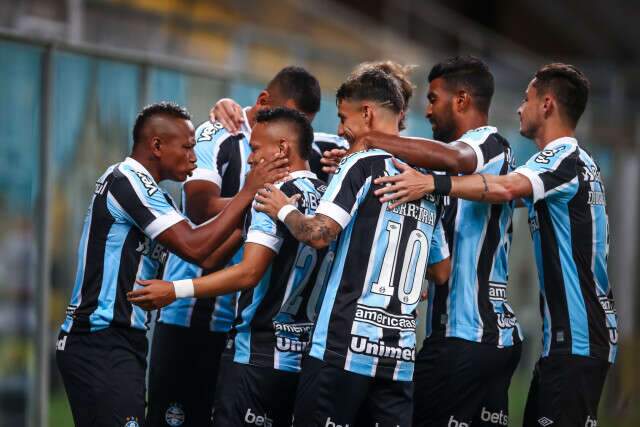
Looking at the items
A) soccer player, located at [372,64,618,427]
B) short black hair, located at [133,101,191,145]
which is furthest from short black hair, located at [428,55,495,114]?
short black hair, located at [133,101,191,145]

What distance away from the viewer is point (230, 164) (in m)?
5.75

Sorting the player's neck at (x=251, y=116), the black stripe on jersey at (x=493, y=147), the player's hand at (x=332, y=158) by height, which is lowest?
the player's hand at (x=332, y=158)

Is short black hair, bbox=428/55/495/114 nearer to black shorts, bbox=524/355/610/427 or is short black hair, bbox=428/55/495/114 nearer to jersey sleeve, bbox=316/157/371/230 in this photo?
jersey sleeve, bbox=316/157/371/230

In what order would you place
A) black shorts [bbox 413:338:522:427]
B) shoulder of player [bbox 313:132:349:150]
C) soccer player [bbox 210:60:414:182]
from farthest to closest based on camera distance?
shoulder of player [bbox 313:132:349:150] → soccer player [bbox 210:60:414:182] → black shorts [bbox 413:338:522:427]

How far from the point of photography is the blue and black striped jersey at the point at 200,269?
5680 millimetres

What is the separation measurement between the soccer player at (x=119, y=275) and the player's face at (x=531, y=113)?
4.77 ft

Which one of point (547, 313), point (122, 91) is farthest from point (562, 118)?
point (122, 91)

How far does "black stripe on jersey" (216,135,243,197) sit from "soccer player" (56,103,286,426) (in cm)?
77

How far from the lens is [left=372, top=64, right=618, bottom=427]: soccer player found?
16.8 ft

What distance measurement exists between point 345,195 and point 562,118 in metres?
1.55

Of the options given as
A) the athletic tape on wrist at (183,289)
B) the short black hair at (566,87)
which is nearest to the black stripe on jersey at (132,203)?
the athletic tape on wrist at (183,289)

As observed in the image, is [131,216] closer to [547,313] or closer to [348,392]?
[348,392]

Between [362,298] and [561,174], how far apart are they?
136 centimetres

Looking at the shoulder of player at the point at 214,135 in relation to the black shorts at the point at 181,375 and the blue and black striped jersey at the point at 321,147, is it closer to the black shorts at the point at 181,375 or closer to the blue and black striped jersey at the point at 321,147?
the blue and black striped jersey at the point at 321,147
